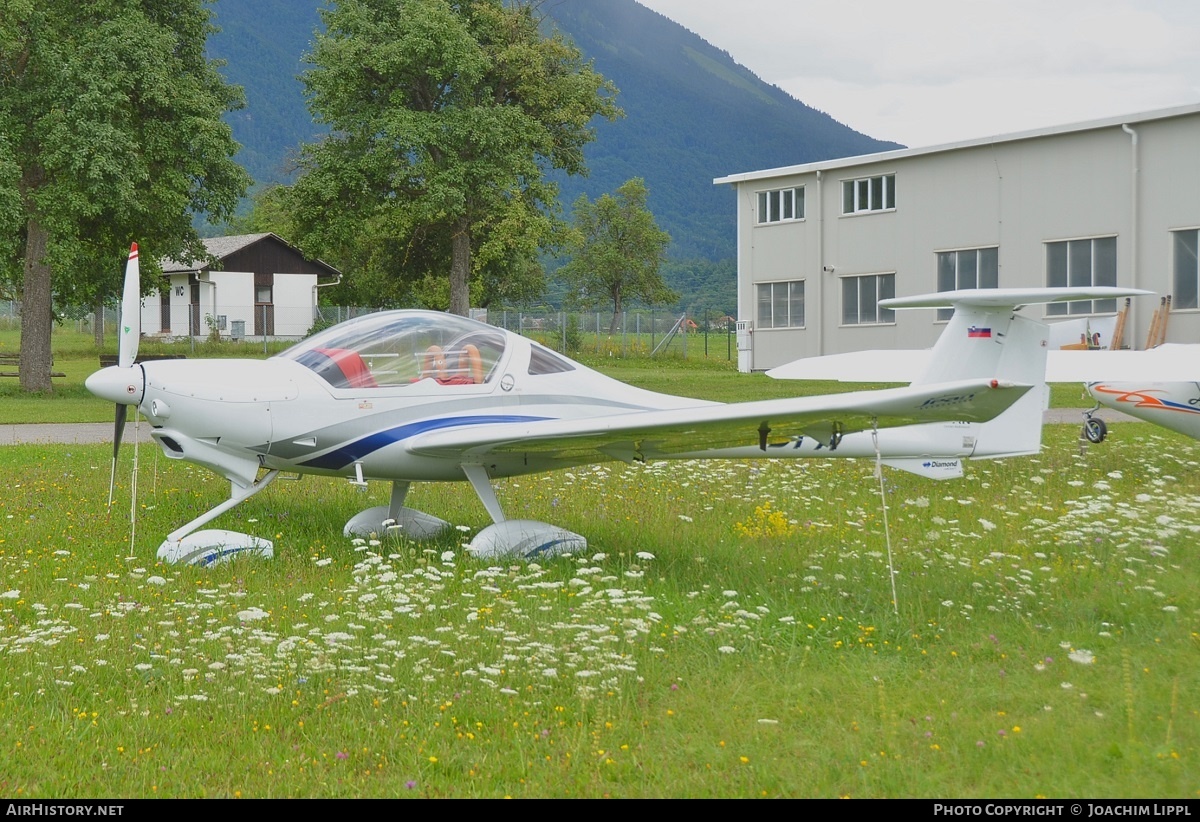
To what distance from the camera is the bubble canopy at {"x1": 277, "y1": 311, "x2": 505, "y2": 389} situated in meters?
8.51

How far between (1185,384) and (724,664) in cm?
1000

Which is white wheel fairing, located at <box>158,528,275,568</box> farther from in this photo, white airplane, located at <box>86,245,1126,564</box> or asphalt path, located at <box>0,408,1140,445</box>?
asphalt path, located at <box>0,408,1140,445</box>

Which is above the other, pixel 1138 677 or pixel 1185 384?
pixel 1185 384

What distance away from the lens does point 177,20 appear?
29141 millimetres

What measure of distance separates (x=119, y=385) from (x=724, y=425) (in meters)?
4.15

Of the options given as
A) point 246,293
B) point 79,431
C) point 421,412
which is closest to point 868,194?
point 79,431

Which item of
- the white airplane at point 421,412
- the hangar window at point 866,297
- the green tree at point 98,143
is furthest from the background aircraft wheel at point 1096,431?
the hangar window at point 866,297

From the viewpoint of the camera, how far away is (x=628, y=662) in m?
5.60

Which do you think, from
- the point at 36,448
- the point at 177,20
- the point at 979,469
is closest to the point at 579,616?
the point at 979,469

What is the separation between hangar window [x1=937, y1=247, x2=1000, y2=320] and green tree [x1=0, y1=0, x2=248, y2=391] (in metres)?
21.1

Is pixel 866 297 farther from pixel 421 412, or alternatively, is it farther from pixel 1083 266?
pixel 421 412
